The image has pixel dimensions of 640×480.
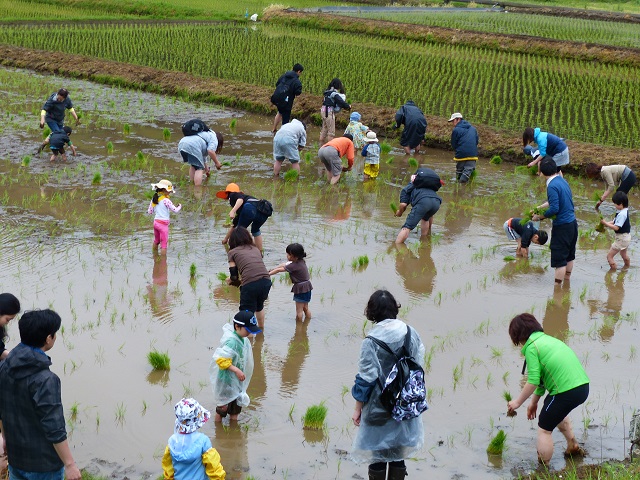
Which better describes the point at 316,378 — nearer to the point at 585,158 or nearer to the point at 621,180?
the point at 621,180

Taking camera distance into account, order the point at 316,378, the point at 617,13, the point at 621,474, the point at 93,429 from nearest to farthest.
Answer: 1. the point at 621,474
2. the point at 93,429
3. the point at 316,378
4. the point at 617,13

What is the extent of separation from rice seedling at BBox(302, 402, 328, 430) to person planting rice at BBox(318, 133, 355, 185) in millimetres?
6537

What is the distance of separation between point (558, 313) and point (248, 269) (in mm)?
3250

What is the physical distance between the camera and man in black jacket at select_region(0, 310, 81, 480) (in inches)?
163

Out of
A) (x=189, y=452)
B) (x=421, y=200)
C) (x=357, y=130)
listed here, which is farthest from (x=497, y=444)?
(x=357, y=130)

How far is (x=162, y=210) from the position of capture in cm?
921

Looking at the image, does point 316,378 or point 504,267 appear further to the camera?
point 504,267

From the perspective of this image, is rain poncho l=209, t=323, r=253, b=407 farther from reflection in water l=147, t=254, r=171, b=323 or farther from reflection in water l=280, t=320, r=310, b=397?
reflection in water l=147, t=254, r=171, b=323

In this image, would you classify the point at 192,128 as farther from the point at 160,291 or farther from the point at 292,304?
the point at 292,304

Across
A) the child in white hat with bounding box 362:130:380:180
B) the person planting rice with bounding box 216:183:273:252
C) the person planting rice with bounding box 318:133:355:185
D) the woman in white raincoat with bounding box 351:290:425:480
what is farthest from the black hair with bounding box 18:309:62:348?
the child in white hat with bounding box 362:130:380:180

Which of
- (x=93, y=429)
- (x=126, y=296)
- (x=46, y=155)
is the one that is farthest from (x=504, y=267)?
(x=46, y=155)

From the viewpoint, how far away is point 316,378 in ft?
22.2

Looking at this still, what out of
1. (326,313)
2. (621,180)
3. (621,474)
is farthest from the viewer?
(621,180)

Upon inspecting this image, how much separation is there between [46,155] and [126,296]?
19.3 feet
